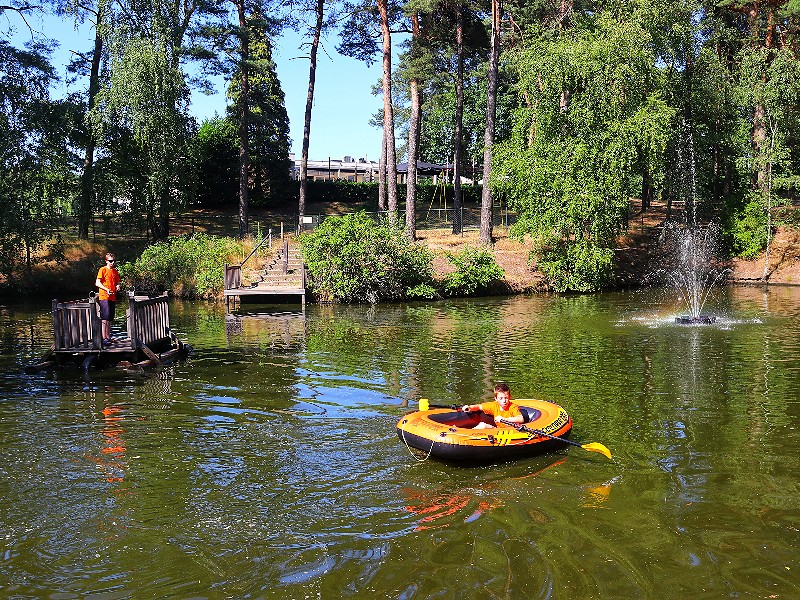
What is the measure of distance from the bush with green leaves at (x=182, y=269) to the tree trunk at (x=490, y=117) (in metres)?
11.6

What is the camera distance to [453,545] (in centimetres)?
767

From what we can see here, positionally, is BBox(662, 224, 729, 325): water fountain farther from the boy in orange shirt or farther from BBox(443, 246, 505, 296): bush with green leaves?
the boy in orange shirt

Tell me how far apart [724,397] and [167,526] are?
978cm

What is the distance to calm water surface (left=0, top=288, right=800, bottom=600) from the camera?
7.05m

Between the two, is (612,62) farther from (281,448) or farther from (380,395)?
(281,448)

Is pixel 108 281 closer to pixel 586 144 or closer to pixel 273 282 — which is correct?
pixel 273 282

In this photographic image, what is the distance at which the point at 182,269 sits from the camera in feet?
104

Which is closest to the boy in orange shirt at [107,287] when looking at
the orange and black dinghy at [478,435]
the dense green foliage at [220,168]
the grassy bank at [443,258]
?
the orange and black dinghy at [478,435]

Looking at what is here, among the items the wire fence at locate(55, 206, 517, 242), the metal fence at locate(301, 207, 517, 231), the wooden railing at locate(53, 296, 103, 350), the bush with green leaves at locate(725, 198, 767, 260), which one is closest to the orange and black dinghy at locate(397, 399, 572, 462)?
the wooden railing at locate(53, 296, 103, 350)

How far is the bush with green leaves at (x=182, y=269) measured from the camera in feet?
102

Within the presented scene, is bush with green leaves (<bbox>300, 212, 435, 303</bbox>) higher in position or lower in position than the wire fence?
lower

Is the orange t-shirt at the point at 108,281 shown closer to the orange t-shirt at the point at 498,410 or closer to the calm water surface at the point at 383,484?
the calm water surface at the point at 383,484

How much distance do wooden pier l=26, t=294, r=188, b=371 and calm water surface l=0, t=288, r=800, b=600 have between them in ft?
1.90

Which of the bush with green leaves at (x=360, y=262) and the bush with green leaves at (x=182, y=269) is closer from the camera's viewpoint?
the bush with green leaves at (x=360, y=262)
